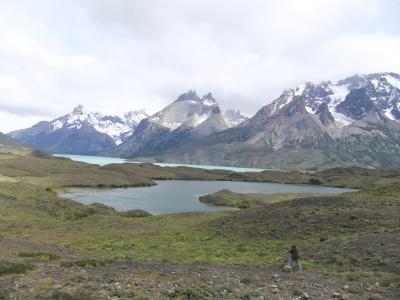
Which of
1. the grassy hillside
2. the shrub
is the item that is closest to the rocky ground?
the grassy hillside

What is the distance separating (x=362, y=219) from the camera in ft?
Result: 191

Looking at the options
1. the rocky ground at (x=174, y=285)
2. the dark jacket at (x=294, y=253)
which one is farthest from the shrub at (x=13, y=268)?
the dark jacket at (x=294, y=253)

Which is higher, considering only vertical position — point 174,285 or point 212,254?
point 174,285

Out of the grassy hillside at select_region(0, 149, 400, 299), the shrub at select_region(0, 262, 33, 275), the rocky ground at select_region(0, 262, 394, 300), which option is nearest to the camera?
the rocky ground at select_region(0, 262, 394, 300)

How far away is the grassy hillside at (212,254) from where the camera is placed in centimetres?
2671

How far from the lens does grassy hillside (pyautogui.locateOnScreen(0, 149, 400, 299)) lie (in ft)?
87.6

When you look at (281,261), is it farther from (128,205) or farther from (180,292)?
(128,205)

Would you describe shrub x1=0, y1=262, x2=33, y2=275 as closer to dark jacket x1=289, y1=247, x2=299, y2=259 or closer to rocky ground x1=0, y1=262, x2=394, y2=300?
rocky ground x1=0, y1=262, x2=394, y2=300

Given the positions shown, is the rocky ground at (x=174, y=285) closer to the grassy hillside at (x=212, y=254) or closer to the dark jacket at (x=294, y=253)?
the grassy hillside at (x=212, y=254)

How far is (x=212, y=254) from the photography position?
4781 centimetres

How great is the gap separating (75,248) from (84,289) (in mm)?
29923

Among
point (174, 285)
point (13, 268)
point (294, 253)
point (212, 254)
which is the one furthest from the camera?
point (212, 254)

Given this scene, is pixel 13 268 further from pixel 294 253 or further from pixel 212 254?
pixel 212 254

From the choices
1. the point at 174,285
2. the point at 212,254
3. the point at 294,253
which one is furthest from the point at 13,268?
the point at 212,254
